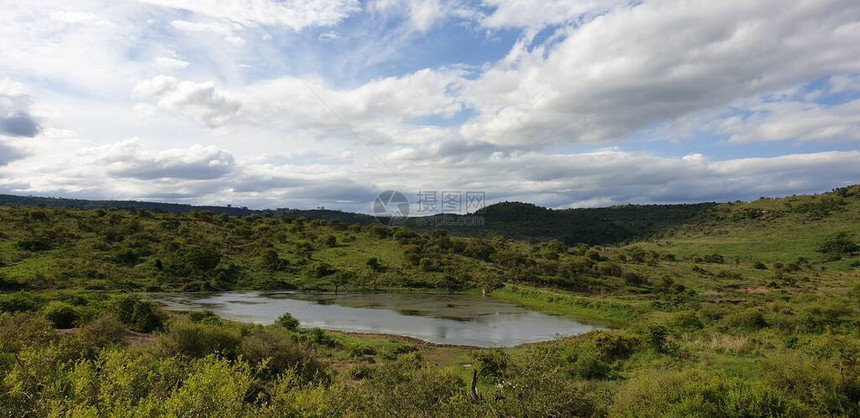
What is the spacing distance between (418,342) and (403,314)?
13.4 m

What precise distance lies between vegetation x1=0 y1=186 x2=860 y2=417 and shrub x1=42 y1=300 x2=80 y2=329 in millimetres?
85

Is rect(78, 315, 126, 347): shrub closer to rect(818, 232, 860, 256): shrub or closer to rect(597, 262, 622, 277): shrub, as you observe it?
rect(597, 262, 622, 277): shrub

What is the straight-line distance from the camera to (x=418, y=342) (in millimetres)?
29156

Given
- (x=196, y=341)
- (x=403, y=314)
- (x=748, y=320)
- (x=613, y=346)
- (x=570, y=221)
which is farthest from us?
(x=570, y=221)

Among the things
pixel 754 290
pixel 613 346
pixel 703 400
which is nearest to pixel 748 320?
pixel 613 346

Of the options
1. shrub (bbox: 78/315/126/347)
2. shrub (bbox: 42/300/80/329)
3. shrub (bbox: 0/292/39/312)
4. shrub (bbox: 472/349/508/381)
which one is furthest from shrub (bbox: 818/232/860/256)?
shrub (bbox: 0/292/39/312)

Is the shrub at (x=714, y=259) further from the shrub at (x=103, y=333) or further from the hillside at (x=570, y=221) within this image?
the shrub at (x=103, y=333)

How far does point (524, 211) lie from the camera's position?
170m

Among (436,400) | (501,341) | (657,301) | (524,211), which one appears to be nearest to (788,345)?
(501,341)

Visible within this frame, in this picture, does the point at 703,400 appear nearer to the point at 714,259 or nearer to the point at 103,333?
the point at 103,333

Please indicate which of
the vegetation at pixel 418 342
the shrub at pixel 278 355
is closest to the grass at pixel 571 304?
the vegetation at pixel 418 342

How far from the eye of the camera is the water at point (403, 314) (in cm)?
3388

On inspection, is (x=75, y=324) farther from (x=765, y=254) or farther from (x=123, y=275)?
(x=765, y=254)

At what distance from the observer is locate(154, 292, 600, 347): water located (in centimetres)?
3388
